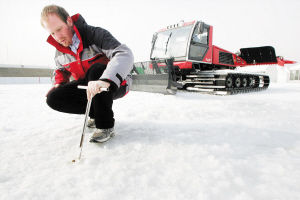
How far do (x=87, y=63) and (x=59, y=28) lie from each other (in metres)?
0.35

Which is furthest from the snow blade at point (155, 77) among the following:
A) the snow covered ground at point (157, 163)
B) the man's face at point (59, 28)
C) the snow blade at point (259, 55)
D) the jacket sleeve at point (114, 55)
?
the snow blade at point (259, 55)

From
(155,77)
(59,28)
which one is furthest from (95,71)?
(155,77)

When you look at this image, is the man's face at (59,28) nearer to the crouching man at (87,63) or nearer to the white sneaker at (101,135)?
the crouching man at (87,63)

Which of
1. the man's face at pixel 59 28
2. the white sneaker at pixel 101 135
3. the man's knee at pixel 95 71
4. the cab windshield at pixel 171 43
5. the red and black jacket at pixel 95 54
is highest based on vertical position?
the cab windshield at pixel 171 43

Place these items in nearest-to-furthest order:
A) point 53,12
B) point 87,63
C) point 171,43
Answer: point 53,12
point 87,63
point 171,43

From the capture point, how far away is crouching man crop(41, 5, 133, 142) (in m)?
1.35

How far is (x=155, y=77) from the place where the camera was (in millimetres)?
5184

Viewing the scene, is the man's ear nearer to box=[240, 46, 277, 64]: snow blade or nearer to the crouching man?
the crouching man

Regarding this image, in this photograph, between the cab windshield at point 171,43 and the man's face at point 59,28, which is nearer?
the man's face at point 59,28

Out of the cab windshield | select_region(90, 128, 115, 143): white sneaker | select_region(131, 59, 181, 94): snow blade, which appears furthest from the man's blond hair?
the cab windshield

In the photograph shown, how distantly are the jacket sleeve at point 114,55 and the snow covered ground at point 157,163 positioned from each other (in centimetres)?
55

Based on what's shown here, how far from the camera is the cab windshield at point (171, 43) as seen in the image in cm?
552

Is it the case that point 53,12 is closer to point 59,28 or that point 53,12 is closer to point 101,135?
point 59,28

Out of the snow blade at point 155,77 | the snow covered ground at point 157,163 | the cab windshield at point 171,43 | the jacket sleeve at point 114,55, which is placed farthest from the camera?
the cab windshield at point 171,43
